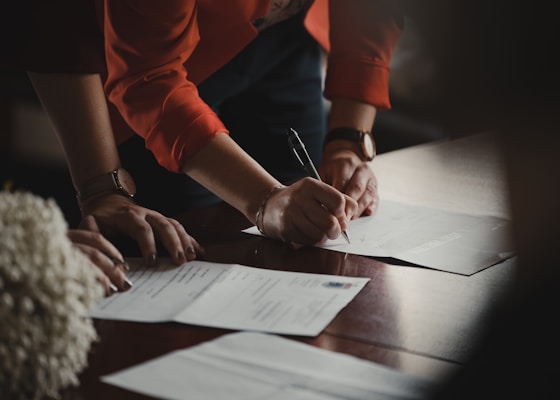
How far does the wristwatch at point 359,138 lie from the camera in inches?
60.0

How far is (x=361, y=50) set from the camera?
1633mm

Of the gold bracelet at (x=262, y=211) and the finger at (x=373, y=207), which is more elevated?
the gold bracelet at (x=262, y=211)

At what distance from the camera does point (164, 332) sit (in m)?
0.86

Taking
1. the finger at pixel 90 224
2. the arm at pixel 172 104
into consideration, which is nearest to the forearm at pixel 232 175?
the arm at pixel 172 104

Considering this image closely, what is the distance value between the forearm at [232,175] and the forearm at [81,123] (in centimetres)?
15

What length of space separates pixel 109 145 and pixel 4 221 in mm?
714

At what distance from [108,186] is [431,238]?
0.53 metres

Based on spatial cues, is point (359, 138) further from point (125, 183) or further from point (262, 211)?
point (125, 183)

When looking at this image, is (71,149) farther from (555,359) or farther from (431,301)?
(555,359)

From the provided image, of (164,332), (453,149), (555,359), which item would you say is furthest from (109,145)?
(555,359)

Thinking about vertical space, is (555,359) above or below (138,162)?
above

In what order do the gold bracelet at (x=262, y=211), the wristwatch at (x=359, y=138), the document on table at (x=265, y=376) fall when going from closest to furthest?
the document on table at (x=265, y=376)
the gold bracelet at (x=262, y=211)
the wristwatch at (x=359, y=138)

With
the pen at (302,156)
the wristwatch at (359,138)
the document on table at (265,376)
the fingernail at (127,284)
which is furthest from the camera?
the wristwatch at (359,138)

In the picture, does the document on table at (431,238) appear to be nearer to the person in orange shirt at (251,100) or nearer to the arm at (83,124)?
the person in orange shirt at (251,100)
